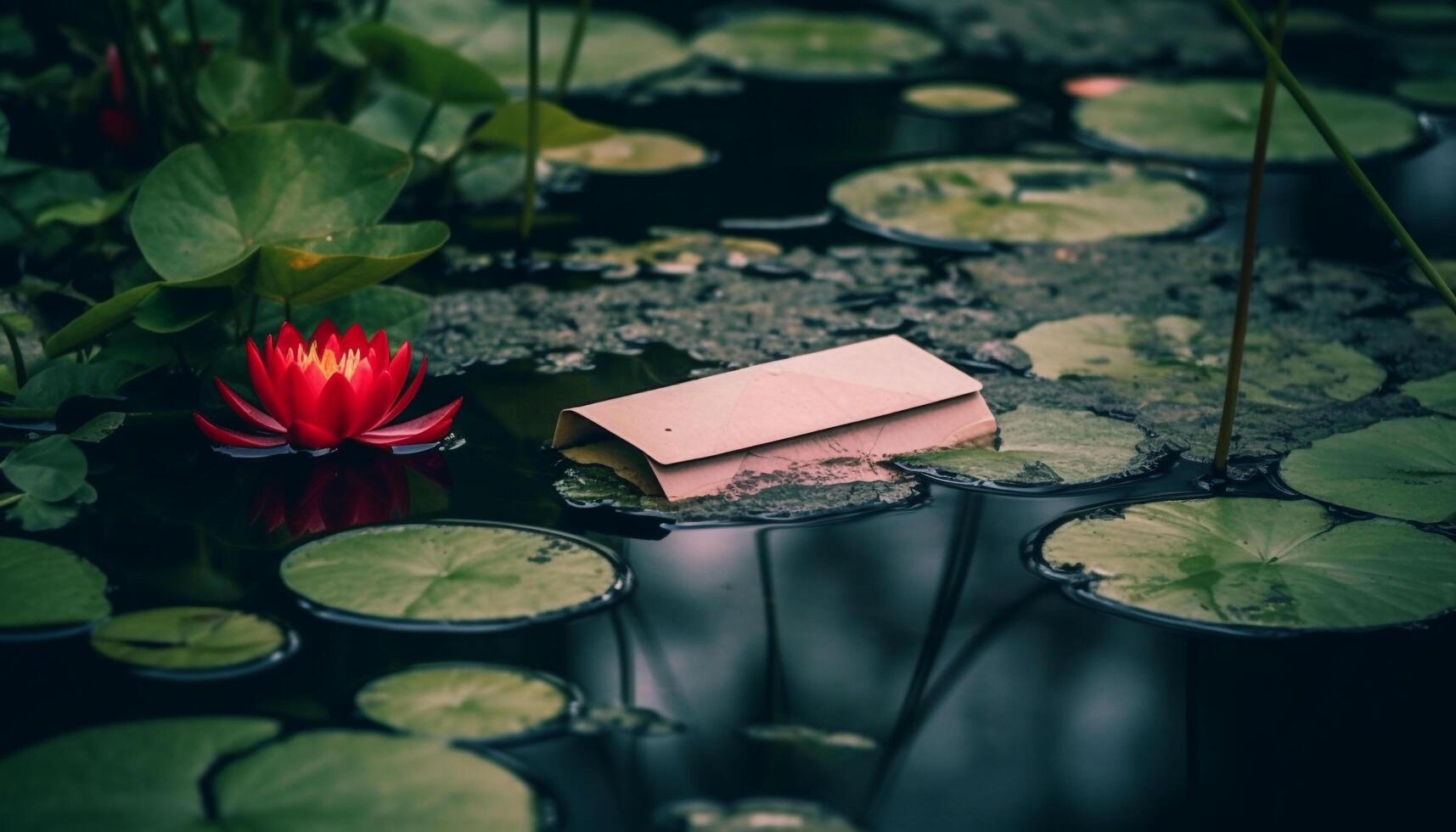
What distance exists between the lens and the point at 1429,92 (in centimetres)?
332

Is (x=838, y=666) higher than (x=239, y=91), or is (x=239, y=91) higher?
(x=239, y=91)

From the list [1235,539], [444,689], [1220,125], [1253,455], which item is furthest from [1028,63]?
[444,689]

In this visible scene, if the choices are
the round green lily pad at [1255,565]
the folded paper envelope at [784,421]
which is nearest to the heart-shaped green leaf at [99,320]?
the folded paper envelope at [784,421]

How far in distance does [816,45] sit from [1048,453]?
7.37 ft

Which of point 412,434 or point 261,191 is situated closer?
point 412,434

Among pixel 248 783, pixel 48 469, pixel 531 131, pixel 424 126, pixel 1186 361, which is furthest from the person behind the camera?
pixel 424 126

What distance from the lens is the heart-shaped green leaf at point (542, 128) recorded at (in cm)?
229

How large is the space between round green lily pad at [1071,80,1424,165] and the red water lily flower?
70.3 inches

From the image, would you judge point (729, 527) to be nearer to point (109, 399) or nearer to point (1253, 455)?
point (1253, 455)

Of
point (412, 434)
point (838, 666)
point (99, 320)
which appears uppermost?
point (99, 320)

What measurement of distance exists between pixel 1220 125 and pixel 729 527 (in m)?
1.90

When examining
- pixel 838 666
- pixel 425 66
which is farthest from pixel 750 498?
pixel 425 66

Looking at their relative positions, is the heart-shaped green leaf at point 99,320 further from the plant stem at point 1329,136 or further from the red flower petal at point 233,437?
the plant stem at point 1329,136

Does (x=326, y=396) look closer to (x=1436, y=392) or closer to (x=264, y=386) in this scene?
(x=264, y=386)
